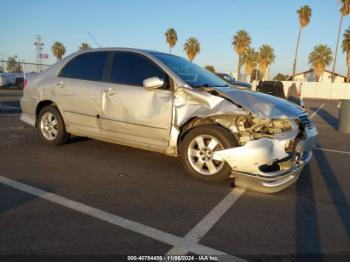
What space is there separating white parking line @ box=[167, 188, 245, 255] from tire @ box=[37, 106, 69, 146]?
3.34 metres

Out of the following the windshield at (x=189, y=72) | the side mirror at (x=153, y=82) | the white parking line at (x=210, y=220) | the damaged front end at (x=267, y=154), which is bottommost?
the white parking line at (x=210, y=220)

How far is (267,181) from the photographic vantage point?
14.0 feet

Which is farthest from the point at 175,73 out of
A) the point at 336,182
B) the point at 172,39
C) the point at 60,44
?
the point at 60,44

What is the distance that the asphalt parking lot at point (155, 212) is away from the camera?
9.87 ft

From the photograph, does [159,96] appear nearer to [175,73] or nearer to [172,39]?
[175,73]

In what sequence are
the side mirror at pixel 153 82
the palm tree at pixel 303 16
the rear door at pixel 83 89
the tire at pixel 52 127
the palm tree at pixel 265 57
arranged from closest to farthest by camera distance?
1. the side mirror at pixel 153 82
2. the rear door at pixel 83 89
3. the tire at pixel 52 127
4. the palm tree at pixel 303 16
5. the palm tree at pixel 265 57

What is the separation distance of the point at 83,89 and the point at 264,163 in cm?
318

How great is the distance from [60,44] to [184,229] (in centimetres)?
6787

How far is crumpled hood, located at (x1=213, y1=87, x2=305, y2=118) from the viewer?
4421mm

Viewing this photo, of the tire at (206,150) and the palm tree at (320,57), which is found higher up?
the palm tree at (320,57)

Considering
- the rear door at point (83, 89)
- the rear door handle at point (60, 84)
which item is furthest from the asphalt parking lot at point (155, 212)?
the rear door handle at point (60, 84)

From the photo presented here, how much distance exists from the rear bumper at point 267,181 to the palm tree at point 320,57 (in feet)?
208

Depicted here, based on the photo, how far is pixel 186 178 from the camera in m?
4.95

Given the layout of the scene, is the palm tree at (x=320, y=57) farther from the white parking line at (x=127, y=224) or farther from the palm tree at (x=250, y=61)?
the white parking line at (x=127, y=224)
